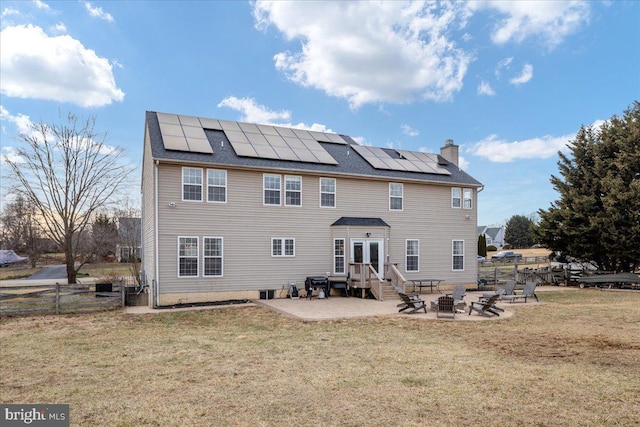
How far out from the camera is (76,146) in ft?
71.9

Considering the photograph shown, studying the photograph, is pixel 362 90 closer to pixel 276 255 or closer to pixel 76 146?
pixel 276 255

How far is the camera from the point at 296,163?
17.3m

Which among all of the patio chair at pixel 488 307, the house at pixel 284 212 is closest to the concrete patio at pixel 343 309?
the patio chair at pixel 488 307

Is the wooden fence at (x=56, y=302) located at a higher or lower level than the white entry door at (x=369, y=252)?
lower

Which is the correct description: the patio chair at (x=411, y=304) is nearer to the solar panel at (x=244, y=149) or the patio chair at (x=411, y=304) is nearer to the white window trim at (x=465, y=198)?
the solar panel at (x=244, y=149)

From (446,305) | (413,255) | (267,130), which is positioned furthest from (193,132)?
(446,305)

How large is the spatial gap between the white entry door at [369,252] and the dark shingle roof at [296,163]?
125 inches

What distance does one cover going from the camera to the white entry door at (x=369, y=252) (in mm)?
17688

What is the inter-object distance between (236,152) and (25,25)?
8.49 metres

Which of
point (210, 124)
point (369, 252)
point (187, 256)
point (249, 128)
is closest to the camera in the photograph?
point (187, 256)

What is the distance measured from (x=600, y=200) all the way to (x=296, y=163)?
779 inches

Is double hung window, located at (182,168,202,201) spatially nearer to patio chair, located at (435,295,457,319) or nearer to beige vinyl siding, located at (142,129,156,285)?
beige vinyl siding, located at (142,129,156,285)

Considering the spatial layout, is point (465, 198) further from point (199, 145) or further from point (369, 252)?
point (199, 145)

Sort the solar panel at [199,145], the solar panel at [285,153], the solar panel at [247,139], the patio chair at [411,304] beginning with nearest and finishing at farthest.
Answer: the patio chair at [411,304] → the solar panel at [199,145] → the solar panel at [247,139] → the solar panel at [285,153]
